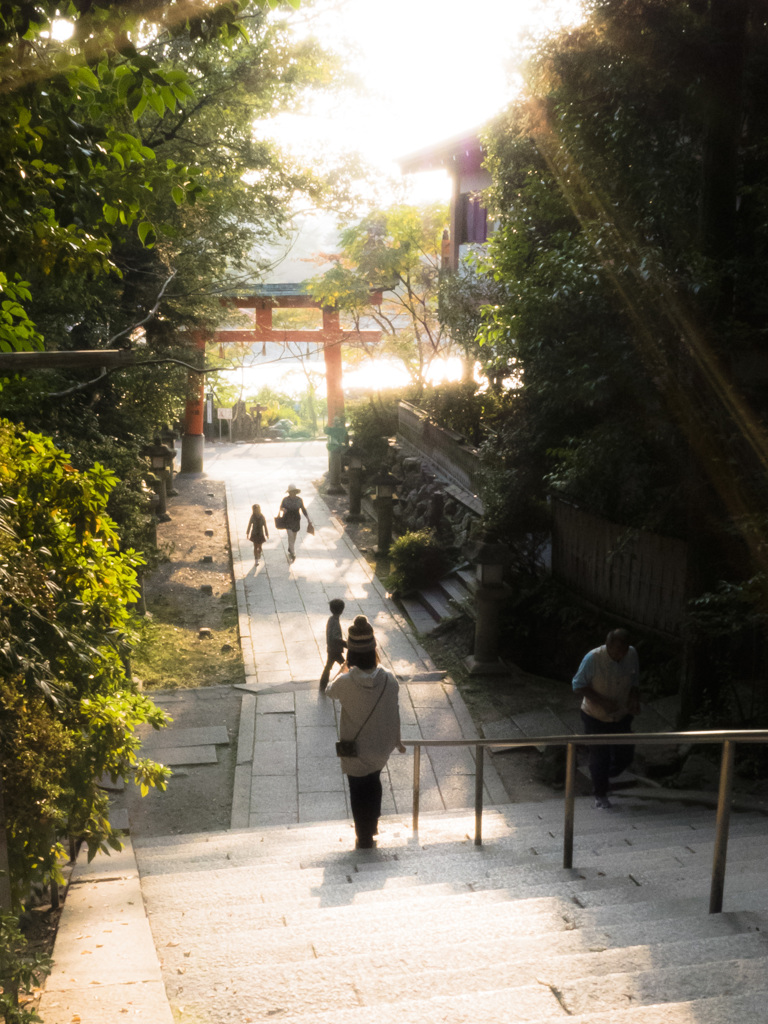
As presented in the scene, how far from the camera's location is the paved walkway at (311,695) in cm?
880

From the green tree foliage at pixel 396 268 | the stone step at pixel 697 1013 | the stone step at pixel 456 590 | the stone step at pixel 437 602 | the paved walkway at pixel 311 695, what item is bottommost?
the paved walkway at pixel 311 695

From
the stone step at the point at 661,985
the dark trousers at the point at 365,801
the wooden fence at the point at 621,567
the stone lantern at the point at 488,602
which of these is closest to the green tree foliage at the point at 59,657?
the dark trousers at the point at 365,801

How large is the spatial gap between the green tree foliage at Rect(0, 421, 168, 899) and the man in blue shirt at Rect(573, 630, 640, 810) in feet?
11.7

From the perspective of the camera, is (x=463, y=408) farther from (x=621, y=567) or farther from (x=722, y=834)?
(x=722, y=834)

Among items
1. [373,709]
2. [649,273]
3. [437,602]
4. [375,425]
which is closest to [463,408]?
[437,602]

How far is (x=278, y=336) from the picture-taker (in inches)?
1270

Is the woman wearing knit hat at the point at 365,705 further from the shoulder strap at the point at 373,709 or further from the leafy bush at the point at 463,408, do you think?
the leafy bush at the point at 463,408

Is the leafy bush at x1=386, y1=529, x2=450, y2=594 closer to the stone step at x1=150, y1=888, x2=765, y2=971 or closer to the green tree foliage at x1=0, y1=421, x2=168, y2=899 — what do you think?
the green tree foliage at x1=0, y1=421, x2=168, y2=899

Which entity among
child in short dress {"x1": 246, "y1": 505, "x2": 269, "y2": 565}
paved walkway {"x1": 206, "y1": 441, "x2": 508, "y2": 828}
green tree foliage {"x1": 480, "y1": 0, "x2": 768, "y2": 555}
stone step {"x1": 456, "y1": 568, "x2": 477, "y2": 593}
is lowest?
paved walkway {"x1": 206, "y1": 441, "x2": 508, "y2": 828}

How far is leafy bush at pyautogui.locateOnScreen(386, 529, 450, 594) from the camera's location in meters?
15.3

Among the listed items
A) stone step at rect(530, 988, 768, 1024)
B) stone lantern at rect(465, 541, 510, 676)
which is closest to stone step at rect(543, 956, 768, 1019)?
stone step at rect(530, 988, 768, 1024)

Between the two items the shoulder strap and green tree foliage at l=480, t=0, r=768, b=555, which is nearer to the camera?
the shoulder strap

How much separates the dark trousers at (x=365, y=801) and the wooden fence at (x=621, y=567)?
3.66 meters

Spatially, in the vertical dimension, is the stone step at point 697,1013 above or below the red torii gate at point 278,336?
below
